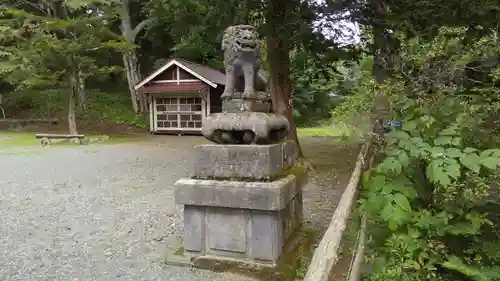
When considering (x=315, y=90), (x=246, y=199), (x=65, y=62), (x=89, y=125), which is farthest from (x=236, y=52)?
(x=315, y=90)

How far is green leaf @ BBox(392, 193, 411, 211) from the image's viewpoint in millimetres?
2955

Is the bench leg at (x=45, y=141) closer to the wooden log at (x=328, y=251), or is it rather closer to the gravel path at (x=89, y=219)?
the gravel path at (x=89, y=219)

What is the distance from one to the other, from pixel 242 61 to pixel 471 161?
2.30m

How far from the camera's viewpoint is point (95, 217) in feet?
19.8

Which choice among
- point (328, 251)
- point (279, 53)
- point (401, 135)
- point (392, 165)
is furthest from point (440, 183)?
point (279, 53)

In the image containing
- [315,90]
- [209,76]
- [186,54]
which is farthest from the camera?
[315,90]

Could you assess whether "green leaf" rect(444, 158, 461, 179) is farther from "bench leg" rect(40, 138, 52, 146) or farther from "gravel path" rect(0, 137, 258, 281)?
"bench leg" rect(40, 138, 52, 146)

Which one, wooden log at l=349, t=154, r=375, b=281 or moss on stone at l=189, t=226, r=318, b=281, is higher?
wooden log at l=349, t=154, r=375, b=281

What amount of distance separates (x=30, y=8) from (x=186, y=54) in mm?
10430

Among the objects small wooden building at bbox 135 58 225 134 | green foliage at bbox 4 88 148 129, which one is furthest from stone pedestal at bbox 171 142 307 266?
green foliage at bbox 4 88 148 129

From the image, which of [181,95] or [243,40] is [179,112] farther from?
[243,40]

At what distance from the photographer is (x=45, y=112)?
24.3m

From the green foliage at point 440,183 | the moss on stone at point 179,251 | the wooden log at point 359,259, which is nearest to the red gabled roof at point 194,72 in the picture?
the moss on stone at point 179,251

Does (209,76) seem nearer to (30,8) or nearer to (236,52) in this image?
(30,8)
